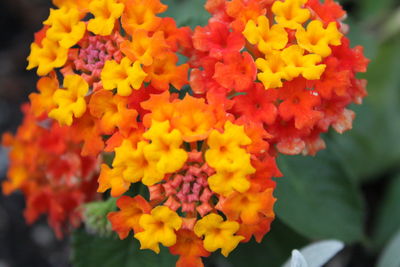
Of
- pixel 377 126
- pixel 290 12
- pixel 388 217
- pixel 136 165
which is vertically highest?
pixel 290 12

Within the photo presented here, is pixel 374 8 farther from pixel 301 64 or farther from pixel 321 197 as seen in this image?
pixel 301 64

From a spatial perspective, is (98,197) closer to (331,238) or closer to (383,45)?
(331,238)

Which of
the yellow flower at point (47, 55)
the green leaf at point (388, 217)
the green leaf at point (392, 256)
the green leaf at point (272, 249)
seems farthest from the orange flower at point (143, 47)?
the green leaf at point (388, 217)

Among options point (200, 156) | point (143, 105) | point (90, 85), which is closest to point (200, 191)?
point (200, 156)

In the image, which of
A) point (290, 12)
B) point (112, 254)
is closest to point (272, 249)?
point (112, 254)

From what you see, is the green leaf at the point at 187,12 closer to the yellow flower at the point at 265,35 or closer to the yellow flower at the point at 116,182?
the yellow flower at the point at 265,35

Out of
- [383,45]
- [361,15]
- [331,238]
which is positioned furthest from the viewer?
[361,15]
